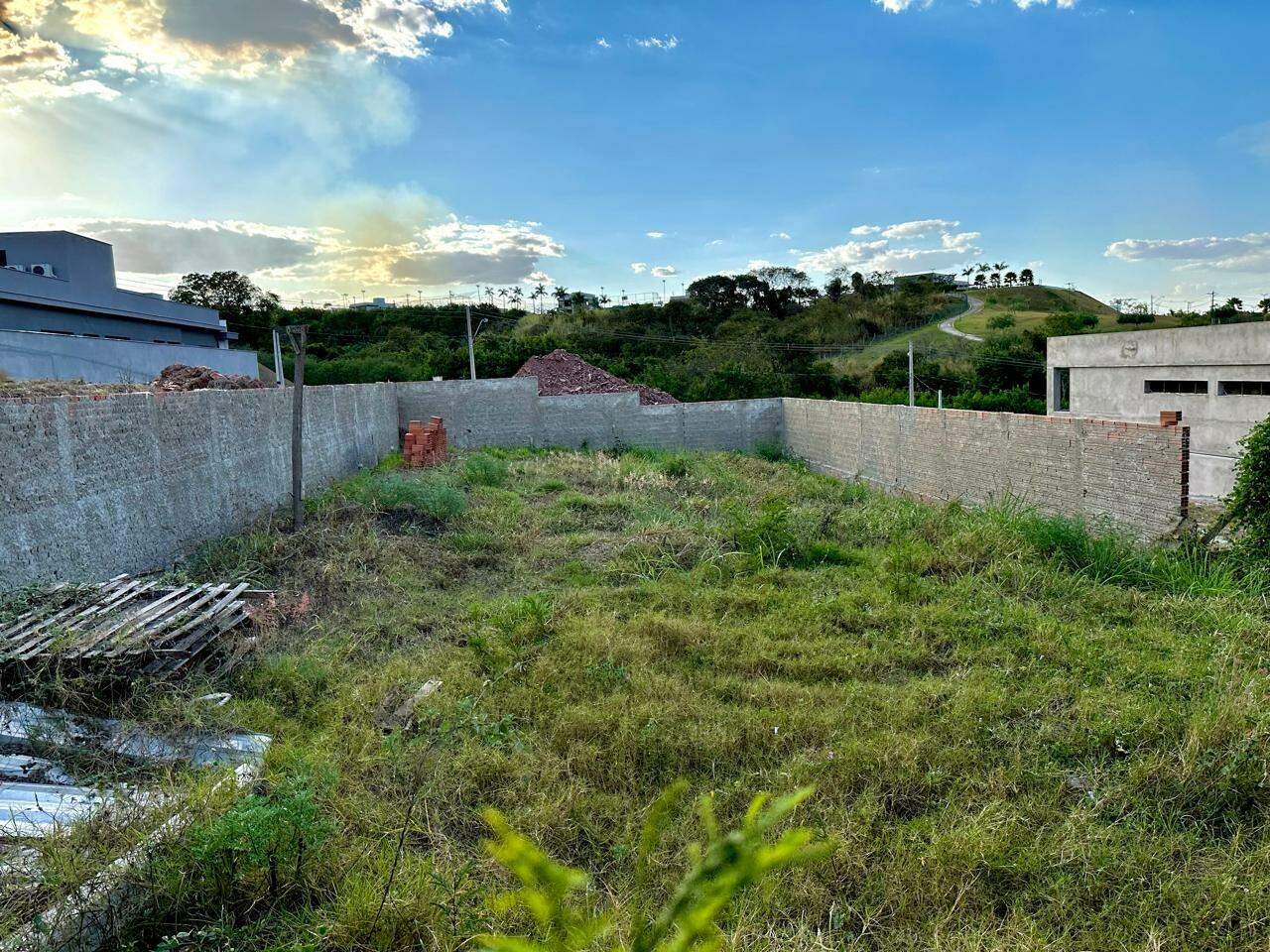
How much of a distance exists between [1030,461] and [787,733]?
19.9ft

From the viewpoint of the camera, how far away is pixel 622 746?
3.70m

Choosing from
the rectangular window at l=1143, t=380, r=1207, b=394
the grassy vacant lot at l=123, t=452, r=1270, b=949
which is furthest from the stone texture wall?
the rectangular window at l=1143, t=380, r=1207, b=394

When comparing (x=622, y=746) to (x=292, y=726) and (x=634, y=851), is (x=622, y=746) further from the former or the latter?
(x=292, y=726)

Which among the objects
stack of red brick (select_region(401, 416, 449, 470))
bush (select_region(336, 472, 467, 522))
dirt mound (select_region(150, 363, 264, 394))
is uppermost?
dirt mound (select_region(150, 363, 264, 394))

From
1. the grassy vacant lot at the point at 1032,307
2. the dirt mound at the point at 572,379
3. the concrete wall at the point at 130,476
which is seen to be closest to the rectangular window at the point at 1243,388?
the dirt mound at the point at 572,379

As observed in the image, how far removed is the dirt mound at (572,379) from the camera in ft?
75.6

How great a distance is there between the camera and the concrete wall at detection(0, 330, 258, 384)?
56.0ft

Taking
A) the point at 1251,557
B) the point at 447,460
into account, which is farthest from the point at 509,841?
the point at 447,460

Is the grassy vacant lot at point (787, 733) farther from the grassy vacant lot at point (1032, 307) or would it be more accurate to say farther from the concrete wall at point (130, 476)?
the grassy vacant lot at point (1032, 307)

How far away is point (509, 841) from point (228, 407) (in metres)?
8.11

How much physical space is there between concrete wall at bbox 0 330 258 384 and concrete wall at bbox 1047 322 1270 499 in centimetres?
2139

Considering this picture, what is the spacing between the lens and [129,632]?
4.22m

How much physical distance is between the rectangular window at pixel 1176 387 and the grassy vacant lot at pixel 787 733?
36.7 feet

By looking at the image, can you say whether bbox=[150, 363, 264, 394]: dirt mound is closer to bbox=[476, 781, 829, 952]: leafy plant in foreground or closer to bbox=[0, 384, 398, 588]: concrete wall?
bbox=[0, 384, 398, 588]: concrete wall
